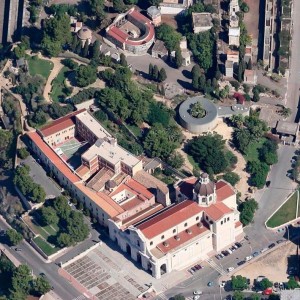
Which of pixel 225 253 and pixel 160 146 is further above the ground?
pixel 160 146

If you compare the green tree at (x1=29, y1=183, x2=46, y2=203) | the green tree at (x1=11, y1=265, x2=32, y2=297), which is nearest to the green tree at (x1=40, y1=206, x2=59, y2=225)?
the green tree at (x1=29, y1=183, x2=46, y2=203)

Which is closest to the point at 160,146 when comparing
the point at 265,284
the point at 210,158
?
the point at 210,158

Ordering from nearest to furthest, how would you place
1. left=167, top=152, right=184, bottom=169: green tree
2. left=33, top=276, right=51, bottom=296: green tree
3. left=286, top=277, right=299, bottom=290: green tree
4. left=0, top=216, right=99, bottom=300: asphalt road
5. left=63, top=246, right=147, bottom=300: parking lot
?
1. left=286, top=277, right=299, bottom=290: green tree
2. left=33, top=276, right=51, bottom=296: green tree
3. left=63, top=246, right=147, bottom=300: parking lot
4. left=0, top=216, right=99, bottom=300: asphalt road
5. left=167, top=152, right=184, bottom=169: green tree

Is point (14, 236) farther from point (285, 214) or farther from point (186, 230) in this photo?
point (285, 214)

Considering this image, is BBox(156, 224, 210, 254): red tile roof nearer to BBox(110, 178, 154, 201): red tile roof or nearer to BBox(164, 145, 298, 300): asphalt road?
BBox(164, 145, 298, 300): asphalt road

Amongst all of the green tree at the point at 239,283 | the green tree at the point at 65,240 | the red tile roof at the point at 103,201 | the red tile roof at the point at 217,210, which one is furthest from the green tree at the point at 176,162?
the green tree at the point at 239,283

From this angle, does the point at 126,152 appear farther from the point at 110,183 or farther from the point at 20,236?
the point at 20,236
